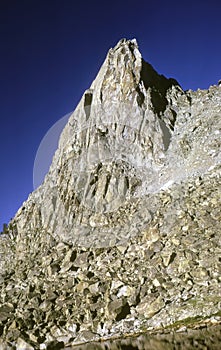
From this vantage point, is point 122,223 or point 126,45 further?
point 126,45

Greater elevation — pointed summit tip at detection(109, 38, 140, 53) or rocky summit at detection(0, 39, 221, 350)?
pointed summit tip at detection(109, 38, 140, 53)

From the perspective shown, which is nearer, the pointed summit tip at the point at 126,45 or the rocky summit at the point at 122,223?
the rocky summit at the point at 122,223

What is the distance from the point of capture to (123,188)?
48.5m

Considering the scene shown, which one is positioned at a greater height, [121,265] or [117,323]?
[121,265]

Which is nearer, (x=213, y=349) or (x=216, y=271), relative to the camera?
(x=213, y=349)

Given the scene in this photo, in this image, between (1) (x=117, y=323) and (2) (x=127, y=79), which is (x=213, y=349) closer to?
(1) (x=117, y=323)

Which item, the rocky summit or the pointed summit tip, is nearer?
the rocky summit

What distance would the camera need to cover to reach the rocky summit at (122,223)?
102 ft

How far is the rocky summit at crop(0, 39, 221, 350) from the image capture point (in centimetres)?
3123

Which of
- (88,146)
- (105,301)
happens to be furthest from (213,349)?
(88,146)

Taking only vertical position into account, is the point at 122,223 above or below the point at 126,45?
below

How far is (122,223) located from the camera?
4412 cm

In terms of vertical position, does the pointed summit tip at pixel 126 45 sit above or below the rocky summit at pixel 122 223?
above

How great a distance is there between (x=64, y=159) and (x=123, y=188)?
14.3m
